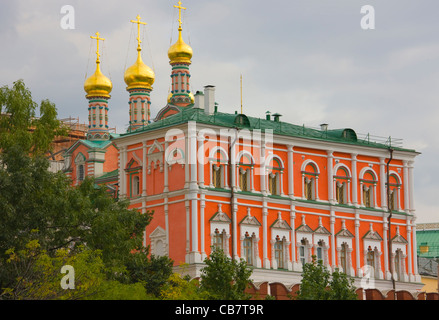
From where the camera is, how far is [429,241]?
8969 centimetres

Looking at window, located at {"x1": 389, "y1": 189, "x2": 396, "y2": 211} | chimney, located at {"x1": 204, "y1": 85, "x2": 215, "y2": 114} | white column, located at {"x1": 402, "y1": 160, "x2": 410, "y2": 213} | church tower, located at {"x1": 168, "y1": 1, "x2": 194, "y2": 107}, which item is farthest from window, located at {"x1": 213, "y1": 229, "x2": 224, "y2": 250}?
church tower, located at {"x1": 168, "y1": 1, "x2": 194, "y2": 107}

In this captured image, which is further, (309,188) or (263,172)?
(309,188)

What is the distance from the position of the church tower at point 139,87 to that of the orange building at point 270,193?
12.6 meters

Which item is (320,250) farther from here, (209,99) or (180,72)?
(180,72)

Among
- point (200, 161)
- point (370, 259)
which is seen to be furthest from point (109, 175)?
point (370, 259)

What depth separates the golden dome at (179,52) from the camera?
78.3m

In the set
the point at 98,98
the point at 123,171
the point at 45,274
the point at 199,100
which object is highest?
the point at 98,98

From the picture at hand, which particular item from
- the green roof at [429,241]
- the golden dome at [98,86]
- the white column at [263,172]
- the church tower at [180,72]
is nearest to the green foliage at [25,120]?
the white column at [263,172]

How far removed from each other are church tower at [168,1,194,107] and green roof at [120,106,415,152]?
14.8 metres

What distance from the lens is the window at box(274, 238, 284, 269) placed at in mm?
60625

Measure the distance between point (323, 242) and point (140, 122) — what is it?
22.6 m

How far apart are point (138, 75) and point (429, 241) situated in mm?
26933
